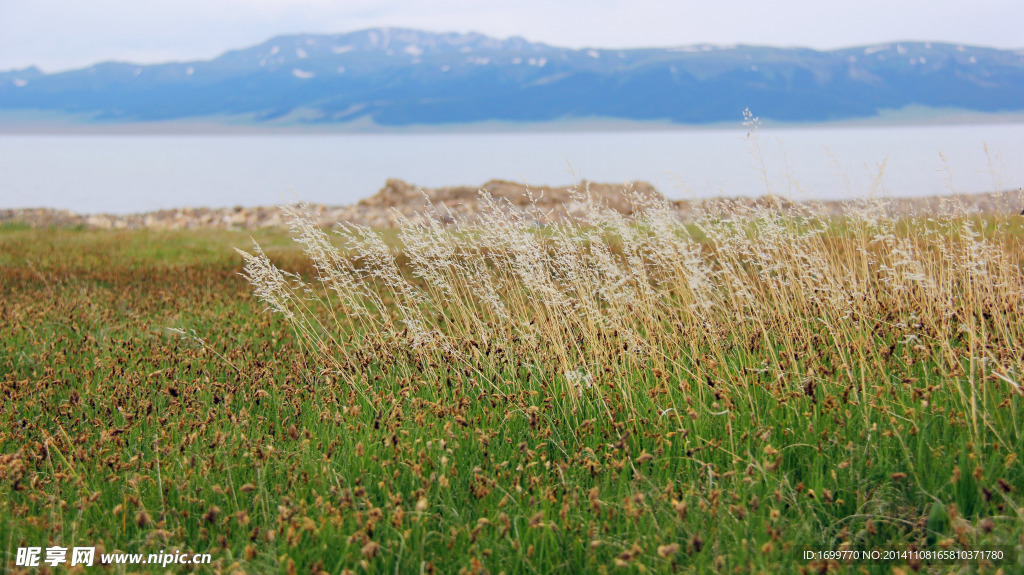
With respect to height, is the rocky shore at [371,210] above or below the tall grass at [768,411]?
above

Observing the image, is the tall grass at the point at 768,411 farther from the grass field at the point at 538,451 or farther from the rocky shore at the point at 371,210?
the rocky shore at the point at 371,210

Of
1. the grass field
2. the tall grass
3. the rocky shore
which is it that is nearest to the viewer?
the grass field

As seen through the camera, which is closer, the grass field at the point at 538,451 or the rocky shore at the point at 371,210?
the grass field at the point at 538,451

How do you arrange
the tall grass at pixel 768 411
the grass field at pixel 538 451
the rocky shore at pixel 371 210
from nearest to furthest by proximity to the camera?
the grass field at pixel 538 451 → the tall grass at pixel 768 411 → the rocky shore at pixel 371 210

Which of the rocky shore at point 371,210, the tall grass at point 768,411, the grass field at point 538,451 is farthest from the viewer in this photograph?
the rocky shore at point 371,210

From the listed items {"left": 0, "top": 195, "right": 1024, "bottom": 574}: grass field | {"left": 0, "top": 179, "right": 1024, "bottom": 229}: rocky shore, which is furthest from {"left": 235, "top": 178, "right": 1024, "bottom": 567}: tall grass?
{"left": 0, "top": 179, "right": 1024, "bottom": 229}: rocky shore

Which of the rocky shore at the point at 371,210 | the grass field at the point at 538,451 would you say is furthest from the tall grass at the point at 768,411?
the rocky shore at the point at 371,210

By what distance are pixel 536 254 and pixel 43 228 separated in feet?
51.2

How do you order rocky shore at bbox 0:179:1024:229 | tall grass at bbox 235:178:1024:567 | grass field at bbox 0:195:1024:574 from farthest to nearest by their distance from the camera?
rocky shore at bbox 0:179:1024:229 < tall grass at bbox 235:178:1024:567 < grass field at bbox 0:195:1024:574

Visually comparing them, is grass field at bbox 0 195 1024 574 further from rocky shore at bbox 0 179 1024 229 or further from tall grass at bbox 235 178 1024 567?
rocky shore at bbox 0 179 1024 229

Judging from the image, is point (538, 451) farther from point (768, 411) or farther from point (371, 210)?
point (371, 210)

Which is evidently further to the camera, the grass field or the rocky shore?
the rocky shore

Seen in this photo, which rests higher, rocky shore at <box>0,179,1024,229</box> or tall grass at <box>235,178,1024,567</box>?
rocky shore at <box>0,179,1024,229</box>

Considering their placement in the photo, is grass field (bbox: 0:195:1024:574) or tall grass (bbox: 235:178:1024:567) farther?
tall grass (bbox: 235:178:1024:567)
